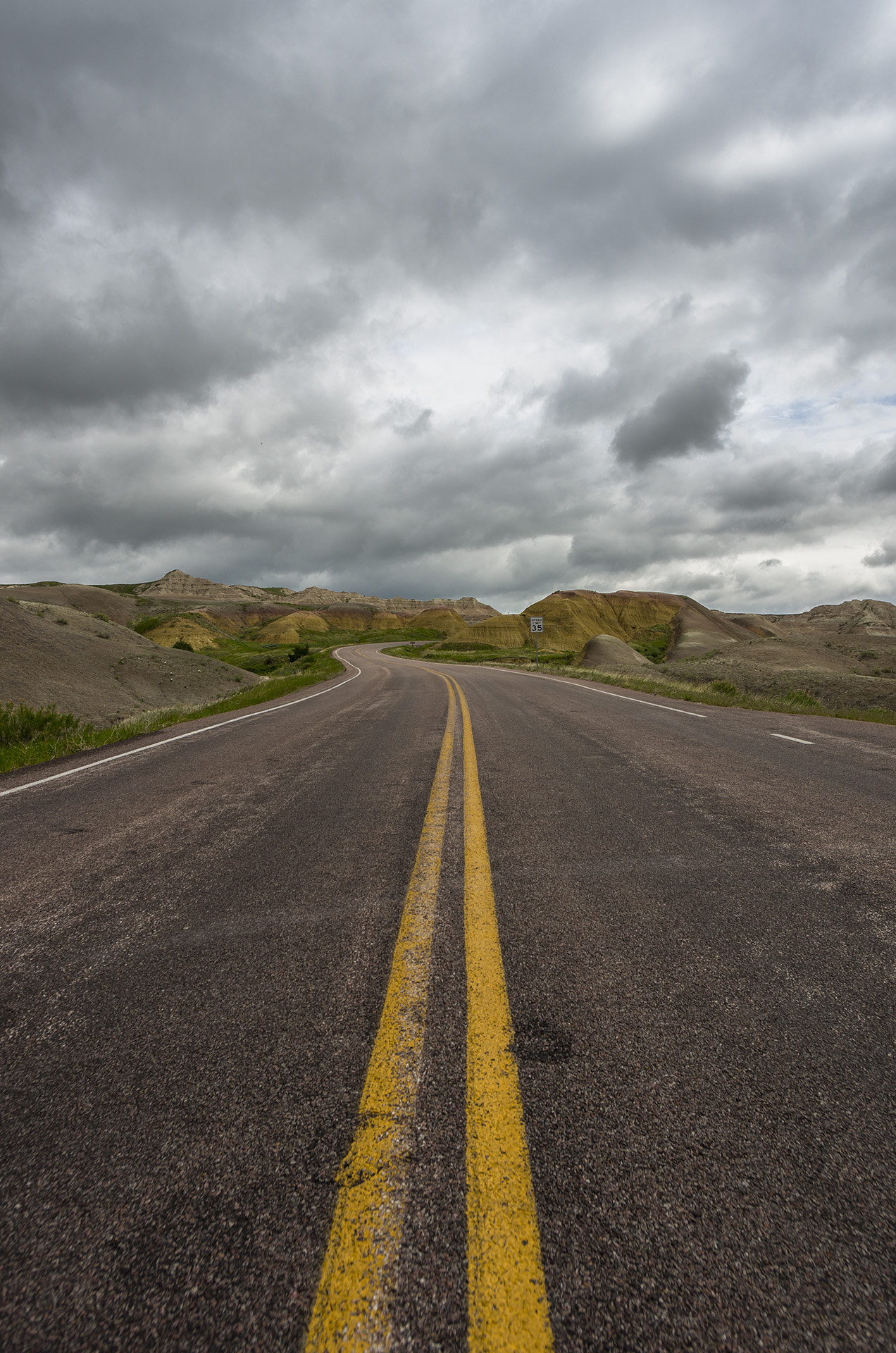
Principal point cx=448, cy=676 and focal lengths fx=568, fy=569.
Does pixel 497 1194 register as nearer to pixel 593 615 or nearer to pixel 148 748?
pixel 148 748

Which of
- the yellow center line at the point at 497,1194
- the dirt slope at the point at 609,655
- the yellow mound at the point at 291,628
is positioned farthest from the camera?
the yellow mound at the point at 291,628

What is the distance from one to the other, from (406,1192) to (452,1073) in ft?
1.38

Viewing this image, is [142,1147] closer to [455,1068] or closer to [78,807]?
[455,1068]

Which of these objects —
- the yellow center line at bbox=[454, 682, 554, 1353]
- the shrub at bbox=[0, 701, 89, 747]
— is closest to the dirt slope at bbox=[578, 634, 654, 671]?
the shrub at bbox=[0, 701, 89, 747]

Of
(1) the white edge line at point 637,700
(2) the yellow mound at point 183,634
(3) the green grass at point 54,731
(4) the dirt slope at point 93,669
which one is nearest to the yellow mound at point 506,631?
(2) the yellow mound at point 183,634

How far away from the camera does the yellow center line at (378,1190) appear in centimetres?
110

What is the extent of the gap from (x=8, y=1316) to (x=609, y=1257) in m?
1.23

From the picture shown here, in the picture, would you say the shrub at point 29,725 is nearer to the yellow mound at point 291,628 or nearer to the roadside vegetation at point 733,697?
the roadside vegetation at point 733,697

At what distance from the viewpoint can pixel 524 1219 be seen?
1278 millimetres

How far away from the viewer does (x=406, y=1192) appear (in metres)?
1.34

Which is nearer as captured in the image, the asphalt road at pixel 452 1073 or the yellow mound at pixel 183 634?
the asphalt road at pixel 452 1073

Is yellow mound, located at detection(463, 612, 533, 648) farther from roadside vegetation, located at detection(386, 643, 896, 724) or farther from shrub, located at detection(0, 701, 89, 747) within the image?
shrub, located at detection(0, 701, 89, 747)

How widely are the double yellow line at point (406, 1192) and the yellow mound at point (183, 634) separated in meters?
68.2

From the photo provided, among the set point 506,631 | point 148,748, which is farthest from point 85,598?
point 148,748
